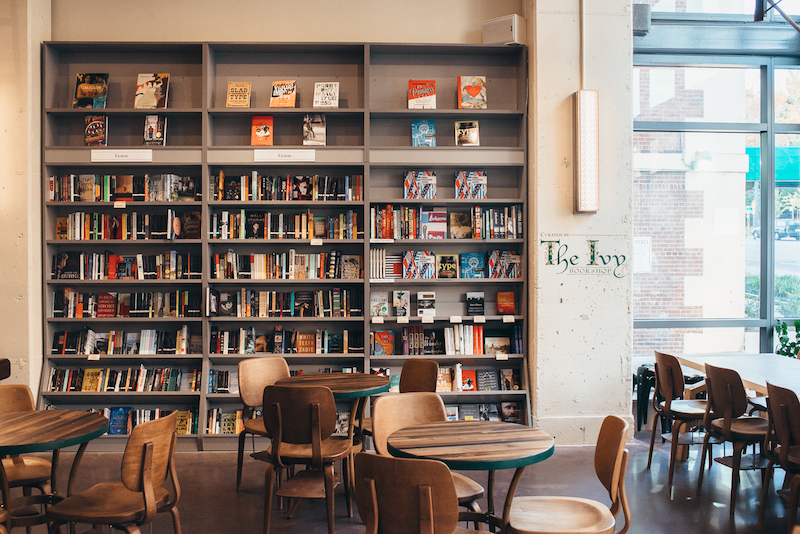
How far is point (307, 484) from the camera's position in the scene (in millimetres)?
3703

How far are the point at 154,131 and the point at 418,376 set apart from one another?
3.34m

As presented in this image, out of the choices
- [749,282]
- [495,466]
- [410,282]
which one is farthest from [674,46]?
[495,466]

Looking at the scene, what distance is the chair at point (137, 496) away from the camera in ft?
8.47

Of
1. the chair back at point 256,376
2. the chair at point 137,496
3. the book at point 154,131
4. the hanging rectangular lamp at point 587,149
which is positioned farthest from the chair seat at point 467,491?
the book at point 154,131

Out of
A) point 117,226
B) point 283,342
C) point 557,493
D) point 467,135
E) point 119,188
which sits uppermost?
point 467,135

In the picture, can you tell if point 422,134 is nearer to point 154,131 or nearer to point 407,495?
point 154,131

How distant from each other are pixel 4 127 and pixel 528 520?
17.5 ft

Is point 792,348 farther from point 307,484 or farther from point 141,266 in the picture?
point 141,266

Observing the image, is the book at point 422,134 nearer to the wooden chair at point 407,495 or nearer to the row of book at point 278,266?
the row of book at point 278,266

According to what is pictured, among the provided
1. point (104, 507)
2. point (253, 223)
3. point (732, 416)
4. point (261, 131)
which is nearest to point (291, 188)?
point (253, 223)

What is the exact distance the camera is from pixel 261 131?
5.40m

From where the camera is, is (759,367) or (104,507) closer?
(104,507)

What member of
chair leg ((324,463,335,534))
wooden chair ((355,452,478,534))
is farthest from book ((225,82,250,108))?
wooden chair ((355,452,478,534))

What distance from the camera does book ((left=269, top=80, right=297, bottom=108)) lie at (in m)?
5.38
